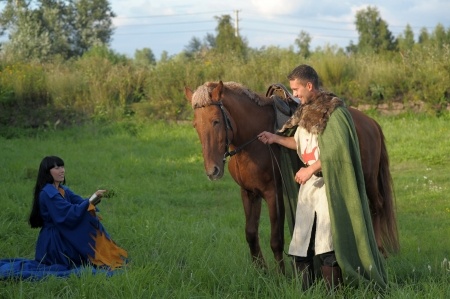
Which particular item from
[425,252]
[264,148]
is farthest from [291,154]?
[425,252]

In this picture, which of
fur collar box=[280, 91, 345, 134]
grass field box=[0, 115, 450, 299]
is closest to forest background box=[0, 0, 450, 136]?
grass field box=[0, 115, 450, 299]

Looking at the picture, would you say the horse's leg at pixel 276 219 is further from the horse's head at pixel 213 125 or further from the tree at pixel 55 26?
the tree at pixel 55 26

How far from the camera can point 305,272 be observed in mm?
5746

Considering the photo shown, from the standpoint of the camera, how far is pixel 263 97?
22.2ft

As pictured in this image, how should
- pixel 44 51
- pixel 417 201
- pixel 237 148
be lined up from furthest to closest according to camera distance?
pixel 44 51 → pixel 417 201 → pixel 237 148

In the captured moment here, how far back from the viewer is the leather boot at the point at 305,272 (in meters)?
5.71

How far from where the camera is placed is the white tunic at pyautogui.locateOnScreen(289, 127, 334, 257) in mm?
5578

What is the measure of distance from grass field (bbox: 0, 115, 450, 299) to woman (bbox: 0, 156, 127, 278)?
0.35 metres

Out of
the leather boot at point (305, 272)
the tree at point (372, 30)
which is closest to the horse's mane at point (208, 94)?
the leather boot at point (305, 272)

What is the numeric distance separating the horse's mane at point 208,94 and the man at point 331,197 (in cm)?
83

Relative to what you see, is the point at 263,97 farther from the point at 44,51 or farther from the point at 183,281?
the point at 44,51

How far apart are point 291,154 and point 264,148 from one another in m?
0.27

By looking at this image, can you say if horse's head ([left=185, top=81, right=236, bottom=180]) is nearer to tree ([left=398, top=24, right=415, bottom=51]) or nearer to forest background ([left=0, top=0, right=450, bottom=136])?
forest background ([left=0, top=0, right=450, bottom=136])

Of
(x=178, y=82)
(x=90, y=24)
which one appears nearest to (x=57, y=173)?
(x=178, y=82)
